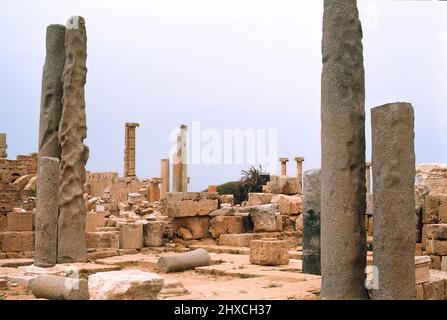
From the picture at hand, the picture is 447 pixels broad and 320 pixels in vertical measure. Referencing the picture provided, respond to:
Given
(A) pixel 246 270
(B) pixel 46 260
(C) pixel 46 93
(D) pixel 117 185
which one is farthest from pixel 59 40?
(D) pixel 117 185

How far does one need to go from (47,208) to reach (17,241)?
2.12 metres

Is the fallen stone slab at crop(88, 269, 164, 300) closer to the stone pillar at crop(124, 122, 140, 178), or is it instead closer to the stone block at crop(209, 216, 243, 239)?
the stone block at crop(209, 216, 243, 239)

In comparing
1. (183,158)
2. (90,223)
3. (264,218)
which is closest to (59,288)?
(90,223)

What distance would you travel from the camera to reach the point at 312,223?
10.2 m

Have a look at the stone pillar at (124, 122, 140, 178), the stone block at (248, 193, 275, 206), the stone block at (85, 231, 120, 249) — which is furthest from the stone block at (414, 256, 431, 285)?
the stone pillar at (124, 122, 140, 178)

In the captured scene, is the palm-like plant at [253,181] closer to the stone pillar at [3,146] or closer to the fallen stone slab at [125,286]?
the stone pillar at [3,146]

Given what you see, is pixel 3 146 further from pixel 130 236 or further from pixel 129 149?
pixel 129 149

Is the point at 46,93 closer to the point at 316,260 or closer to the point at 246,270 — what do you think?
the point at 246,270

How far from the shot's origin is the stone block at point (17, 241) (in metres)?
12.6

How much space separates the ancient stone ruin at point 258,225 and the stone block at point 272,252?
0.08ft

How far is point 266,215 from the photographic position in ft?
53.3

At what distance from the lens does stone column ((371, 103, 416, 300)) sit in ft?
22.7
